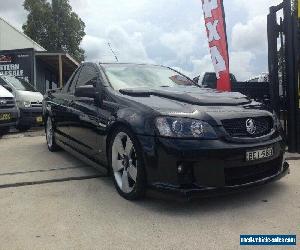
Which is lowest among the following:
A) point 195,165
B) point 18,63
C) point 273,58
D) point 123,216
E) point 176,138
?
point 123,216

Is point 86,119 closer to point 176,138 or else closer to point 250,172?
point 176,138

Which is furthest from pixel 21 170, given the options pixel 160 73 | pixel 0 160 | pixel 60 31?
pixel 60 31

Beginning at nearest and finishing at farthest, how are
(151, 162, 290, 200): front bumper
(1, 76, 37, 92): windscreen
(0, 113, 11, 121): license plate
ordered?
(151, 162, 290, 200): front bumper, (0, 113, 11, 121): license plate, (1, 76, 37, 92): windscreen

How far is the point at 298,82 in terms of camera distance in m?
6.31

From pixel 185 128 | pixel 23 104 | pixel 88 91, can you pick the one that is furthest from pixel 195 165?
pixel 23 104

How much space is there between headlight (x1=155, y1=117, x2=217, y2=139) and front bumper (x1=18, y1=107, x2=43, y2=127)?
7765mm

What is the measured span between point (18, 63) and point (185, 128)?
1372cm

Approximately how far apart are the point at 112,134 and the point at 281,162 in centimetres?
174

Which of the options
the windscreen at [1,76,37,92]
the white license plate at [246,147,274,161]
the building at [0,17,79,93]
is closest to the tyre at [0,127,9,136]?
the windscreen at [1,76,37,92]

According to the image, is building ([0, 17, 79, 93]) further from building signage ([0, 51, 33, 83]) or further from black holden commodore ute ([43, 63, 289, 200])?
black holden commodore ute ([43, 63, 289, 200])

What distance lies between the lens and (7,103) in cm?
906

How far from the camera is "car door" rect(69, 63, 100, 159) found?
4.74 metres

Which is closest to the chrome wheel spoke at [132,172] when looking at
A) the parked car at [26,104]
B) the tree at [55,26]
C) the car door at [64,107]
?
the car door at [64,107]

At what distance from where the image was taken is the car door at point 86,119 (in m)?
4.74
